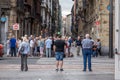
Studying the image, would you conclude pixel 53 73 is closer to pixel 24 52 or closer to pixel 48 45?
pixel 24 52

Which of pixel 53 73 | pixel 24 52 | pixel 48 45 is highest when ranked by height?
pixel 48 45

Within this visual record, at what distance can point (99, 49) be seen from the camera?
39.5m

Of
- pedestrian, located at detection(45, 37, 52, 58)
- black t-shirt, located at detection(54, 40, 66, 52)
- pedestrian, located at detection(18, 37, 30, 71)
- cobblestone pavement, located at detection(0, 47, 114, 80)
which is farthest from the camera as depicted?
pedestrian, located at detection(45, 37, 52, 58)

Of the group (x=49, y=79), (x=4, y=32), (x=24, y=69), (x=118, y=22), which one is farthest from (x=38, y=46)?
(x=118, y=22)

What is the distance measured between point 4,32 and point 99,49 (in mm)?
11277

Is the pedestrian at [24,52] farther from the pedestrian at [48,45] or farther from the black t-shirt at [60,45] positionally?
the pedestrian at [48,45]

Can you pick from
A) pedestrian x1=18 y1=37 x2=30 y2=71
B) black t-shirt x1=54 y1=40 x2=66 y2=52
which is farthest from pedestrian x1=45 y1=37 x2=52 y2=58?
black t-shirt x1=54 y1=40 x2=66 y2=52

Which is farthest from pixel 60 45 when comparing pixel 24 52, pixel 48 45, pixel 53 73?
pixel 48 45

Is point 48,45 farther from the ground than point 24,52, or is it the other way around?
point 48,45

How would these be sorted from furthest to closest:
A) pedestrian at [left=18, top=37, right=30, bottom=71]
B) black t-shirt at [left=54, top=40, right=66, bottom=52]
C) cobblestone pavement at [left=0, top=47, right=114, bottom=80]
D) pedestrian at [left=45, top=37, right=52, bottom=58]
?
pedestrian at [left=45, top=37, right=52, bottom=58], pedestrian at [left=18, top=37, right=30, bottom=71], black t-shirt at [left=54, top=40, right=66, bottom=52], cobblestone pavement at [left=0, top=47, right=114, bottom=80]

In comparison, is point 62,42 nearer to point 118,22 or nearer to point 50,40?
point 118,22

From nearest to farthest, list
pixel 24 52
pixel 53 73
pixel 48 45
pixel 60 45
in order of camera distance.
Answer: pixel 53 73, pixel 60 45, pixel 24 52, pixel 48 45

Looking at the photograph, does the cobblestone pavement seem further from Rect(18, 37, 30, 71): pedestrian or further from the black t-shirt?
the black t-shirt

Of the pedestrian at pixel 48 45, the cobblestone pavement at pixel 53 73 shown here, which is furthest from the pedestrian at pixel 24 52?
the pedestrian at pixel 48 45
